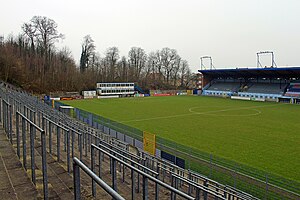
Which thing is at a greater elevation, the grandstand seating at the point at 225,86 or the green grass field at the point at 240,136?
the grandstand seating at the point at 225,86

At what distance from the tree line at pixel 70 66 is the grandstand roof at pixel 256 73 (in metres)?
25.3

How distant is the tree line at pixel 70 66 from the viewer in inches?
2515

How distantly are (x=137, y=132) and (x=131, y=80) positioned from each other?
6752cm

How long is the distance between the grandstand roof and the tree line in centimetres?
2525

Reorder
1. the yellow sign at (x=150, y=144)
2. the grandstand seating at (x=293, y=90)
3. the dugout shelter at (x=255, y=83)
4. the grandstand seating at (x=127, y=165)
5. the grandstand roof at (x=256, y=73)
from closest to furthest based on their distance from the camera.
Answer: the grandstand seating at (x=127, y=165), the yellow sign at (x=150, y=144), the grandstand seating at (x=293, y=90), the grandstand roof at (x=256, y=73), the dugout shelter at (x=255, y=83)

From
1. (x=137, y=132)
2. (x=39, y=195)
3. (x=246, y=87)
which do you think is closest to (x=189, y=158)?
(x=137, y=132)

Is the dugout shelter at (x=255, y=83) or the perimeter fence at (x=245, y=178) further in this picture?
the dugout shelter at (x=255, y=83)

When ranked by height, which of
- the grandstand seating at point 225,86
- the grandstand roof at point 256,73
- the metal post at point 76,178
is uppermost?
the grandstand roof at point 256,73

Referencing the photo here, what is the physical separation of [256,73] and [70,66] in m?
51.8

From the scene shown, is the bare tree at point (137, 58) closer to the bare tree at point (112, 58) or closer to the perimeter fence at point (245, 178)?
the bare tree at point (112, 58)

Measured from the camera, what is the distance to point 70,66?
7856 centimetres

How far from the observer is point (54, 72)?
243 feet

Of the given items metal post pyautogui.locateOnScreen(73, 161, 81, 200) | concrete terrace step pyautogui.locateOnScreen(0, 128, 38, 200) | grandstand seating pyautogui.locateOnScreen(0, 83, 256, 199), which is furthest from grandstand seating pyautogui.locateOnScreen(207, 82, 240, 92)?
metal post pyautogui.locateOnScreen(73, 161, 81, 200)

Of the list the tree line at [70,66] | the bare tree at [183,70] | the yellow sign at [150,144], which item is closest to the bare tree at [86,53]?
the tree line at [70,66]
